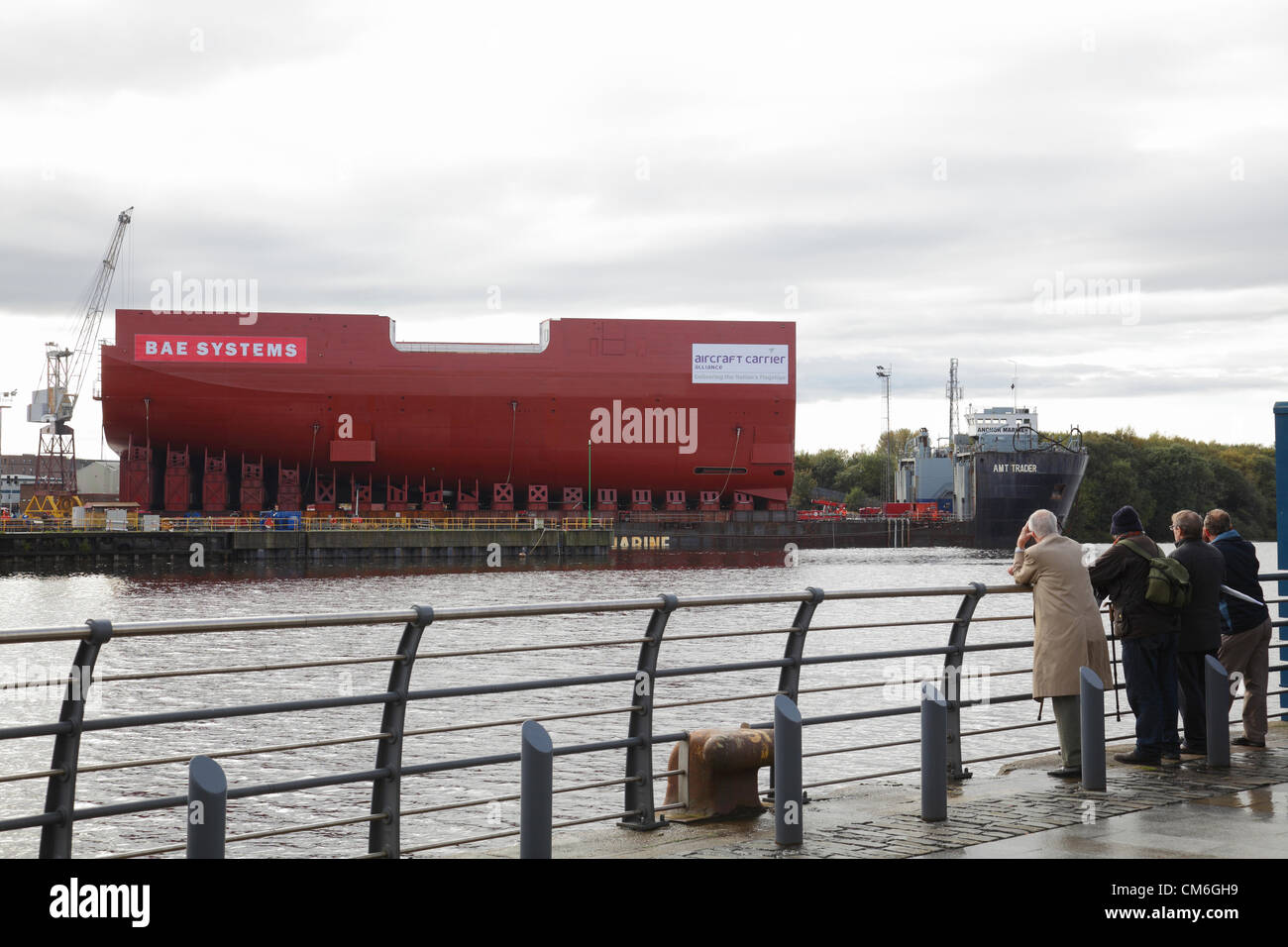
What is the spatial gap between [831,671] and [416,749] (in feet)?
33.8

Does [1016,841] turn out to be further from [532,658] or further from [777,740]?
[532,658]

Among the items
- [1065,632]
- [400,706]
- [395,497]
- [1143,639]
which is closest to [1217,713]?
[1143,639]

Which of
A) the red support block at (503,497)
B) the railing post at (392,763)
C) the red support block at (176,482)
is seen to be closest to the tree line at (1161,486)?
the red support block at (503,497)

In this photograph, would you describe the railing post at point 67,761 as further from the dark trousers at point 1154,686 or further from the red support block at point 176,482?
the red support block at point 176,482

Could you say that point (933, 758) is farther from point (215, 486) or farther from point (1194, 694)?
point (215, 486)

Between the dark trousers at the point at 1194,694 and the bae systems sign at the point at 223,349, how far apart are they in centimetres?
5753

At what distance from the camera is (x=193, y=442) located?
64.9m

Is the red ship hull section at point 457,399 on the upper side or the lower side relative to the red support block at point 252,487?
upper

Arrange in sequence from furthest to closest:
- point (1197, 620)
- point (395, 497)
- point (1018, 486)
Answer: point (1018, 486)
point (395, 497)
point (1197, 620)

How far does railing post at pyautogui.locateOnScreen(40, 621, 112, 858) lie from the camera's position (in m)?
4.97

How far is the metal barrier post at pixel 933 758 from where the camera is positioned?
22.1ft

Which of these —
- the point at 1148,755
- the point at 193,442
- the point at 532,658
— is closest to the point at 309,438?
the point at 193,442

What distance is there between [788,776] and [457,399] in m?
58.3

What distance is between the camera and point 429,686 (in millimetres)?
20656
